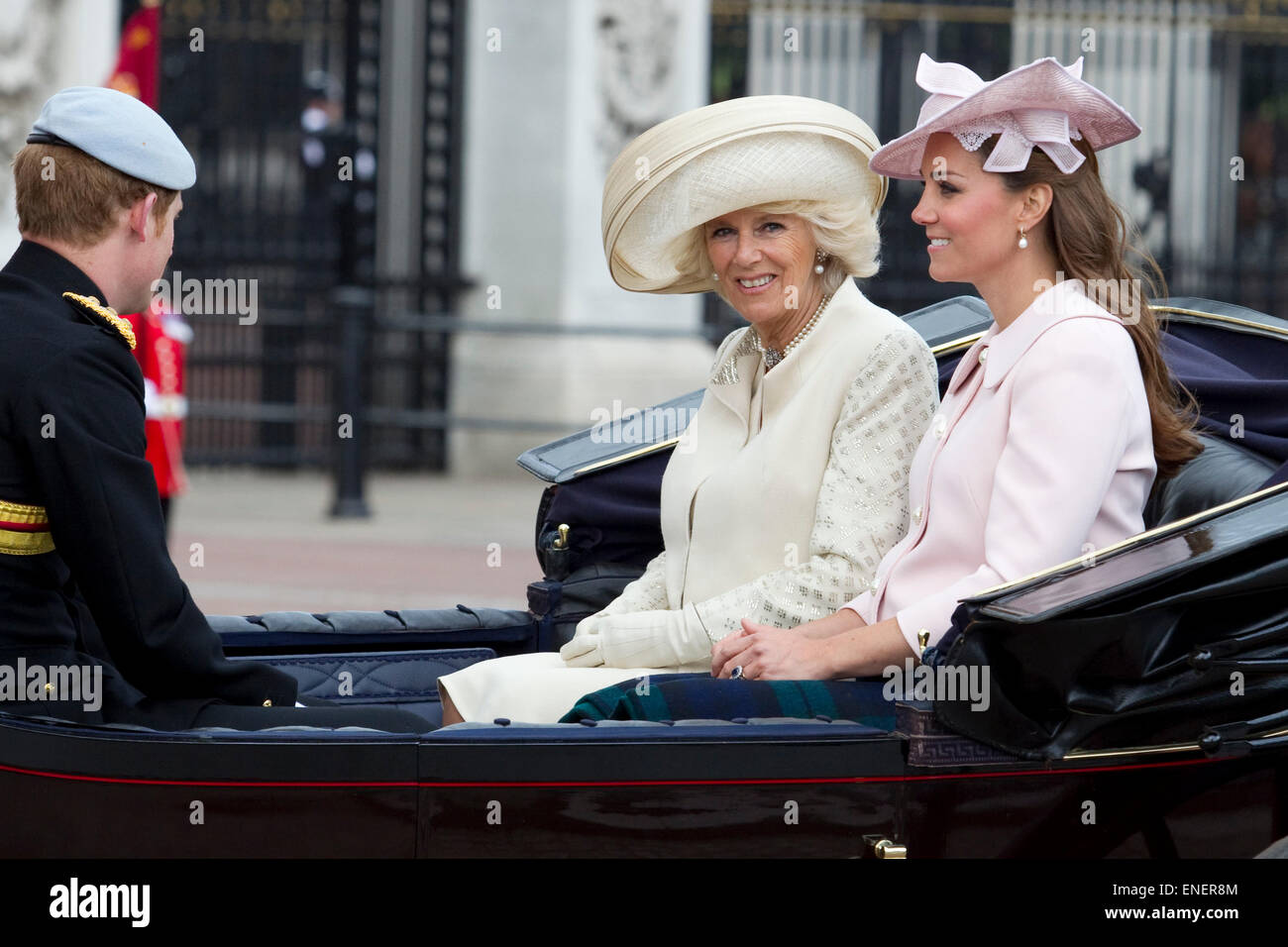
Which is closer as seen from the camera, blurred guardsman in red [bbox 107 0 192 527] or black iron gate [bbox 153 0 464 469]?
blurred guardsman in red [bbox 107 0 192 527]

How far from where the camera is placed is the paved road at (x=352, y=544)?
6.95 m

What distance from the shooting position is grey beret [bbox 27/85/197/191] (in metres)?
2.38

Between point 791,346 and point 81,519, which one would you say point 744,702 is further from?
point 81,519

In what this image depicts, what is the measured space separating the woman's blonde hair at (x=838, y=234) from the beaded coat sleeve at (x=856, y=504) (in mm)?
205

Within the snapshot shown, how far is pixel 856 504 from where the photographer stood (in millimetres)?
2775

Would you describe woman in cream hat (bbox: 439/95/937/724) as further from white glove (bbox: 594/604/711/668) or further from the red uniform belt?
the red uniform belt

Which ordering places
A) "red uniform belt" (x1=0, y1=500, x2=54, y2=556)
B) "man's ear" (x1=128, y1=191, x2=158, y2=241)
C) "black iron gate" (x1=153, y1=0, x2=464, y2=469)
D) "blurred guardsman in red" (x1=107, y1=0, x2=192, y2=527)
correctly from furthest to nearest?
"black iron gate" (x1=153, y1=0, x2=464, y2=469) < "blurred guardsman in red" (x1=107, y1=0, x2=192, y2=527) < "man's ear" (x1=128, y1=191, x2=158, y2=241) < "red uniform belt" (x1=0, y1=500, x2=54, y2=556)

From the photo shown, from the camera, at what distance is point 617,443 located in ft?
11.7

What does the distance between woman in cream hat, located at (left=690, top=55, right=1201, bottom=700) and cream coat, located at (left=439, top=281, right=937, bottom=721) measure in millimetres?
81

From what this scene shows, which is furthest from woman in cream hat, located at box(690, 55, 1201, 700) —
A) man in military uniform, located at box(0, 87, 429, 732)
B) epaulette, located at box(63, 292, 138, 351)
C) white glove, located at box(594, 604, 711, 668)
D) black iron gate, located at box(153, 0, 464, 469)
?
black iron gate, located at box(153, 0, 464, 469)

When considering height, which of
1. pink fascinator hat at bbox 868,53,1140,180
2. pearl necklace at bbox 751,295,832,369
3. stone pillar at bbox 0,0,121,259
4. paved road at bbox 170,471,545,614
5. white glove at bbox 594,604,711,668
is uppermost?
stone pillar at bbox 0,0,121,259

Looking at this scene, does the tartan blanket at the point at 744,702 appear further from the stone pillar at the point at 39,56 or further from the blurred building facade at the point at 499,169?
the blurred building facade at the point at 499,169

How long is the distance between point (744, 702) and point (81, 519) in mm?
963

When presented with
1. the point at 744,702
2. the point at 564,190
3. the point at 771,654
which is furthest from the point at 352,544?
the point at 744,702
